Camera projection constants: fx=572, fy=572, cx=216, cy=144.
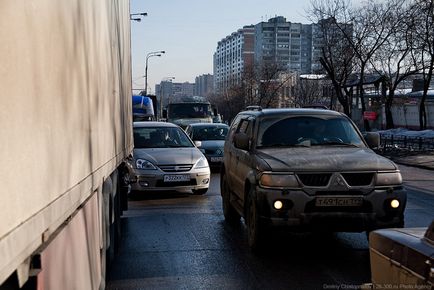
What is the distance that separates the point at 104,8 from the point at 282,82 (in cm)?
5455

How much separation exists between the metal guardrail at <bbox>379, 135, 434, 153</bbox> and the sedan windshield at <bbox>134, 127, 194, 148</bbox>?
1520 centimetres

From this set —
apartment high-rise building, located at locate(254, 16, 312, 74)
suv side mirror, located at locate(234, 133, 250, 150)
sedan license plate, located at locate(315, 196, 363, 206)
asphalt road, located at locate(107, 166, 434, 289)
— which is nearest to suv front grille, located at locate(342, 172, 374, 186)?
sedan license plate, located at locate(315, 196, 363, 206)

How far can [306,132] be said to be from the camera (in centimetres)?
773

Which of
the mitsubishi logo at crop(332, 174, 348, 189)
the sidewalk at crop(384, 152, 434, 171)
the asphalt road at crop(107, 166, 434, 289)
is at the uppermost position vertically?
the mitsubishi logo at crop(332, 174, 348, 189)

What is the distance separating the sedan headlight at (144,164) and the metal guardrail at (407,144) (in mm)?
16830

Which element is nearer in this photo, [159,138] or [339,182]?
[339,182]

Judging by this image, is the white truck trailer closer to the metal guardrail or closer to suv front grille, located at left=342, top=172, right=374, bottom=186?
suv front grille, located at left=342, top=172, right=374, bottom=186

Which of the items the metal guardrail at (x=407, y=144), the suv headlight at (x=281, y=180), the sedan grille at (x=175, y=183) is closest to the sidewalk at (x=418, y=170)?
the metal guardrail at (x=407, y=144)

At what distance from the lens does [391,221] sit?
653 cm

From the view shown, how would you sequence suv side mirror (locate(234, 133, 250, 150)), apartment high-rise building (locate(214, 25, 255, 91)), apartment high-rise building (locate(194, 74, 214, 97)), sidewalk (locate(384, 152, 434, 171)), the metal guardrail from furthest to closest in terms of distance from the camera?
apartment high-rise building (locate(194, 74, 214, 97)) < apartment high-rise building (locate(214, 25, 255, 91)) < the metal guardrail < sidewalk (locate(384, 152, 434, 171)) < suv side mirror (locate(234, 133, 250, 150))

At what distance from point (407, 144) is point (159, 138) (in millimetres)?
17134

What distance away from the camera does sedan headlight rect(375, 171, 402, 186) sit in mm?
6570

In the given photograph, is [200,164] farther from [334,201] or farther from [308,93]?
[308,93]

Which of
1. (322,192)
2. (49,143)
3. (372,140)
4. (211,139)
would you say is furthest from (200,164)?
(49,143)
